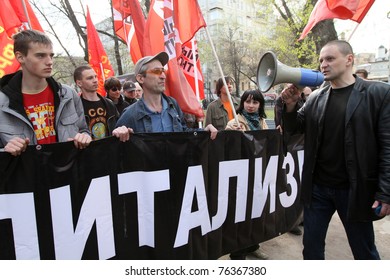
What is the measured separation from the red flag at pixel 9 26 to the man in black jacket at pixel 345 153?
3572 millimetres

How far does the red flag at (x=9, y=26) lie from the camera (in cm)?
406

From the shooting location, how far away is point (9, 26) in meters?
4.11

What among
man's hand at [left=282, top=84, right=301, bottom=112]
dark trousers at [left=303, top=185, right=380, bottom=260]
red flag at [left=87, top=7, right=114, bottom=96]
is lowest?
dark trousers at [left=303, top=185, right=380, bottom=260]

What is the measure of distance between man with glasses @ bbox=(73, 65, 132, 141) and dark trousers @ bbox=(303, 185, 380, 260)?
8.39 feet

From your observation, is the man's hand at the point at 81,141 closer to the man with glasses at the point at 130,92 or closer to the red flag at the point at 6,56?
the red flag at the point at 6,56

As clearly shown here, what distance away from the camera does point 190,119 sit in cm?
395

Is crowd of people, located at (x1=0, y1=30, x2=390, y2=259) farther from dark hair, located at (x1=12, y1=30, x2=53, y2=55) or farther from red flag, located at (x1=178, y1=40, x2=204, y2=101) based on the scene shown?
red flag, located at (x1=178, y1=40, x2=204, y2=101)

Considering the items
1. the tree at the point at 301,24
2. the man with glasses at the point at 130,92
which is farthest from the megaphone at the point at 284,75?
the tree at the point at 301,24

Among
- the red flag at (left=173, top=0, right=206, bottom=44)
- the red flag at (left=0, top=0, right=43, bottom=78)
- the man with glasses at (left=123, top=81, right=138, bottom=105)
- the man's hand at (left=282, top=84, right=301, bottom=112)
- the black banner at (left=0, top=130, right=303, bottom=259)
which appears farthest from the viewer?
the man with glasses at (left=123, top=81, right=138, bottom=105)

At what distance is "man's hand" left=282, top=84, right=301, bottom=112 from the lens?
2635 millimetres

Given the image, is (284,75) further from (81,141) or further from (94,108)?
(94,108)

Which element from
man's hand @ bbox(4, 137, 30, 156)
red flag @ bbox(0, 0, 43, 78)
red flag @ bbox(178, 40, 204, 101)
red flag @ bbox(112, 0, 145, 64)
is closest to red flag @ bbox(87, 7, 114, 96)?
red flag @ bbox(112, 0, 145, 64)

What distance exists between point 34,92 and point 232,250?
235 centimetres

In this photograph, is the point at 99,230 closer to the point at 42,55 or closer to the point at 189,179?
the point at 189,179
